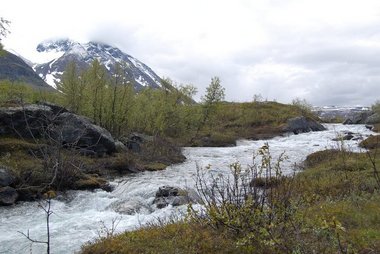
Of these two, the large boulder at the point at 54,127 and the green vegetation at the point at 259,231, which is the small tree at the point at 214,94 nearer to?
the large boulder at the point at 54,127

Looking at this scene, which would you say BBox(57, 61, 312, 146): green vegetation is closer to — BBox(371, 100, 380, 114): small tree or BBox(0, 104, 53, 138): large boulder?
BBox(0, 104, 53, 138): large boulder

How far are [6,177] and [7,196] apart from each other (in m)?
1.40

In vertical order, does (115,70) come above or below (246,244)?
above

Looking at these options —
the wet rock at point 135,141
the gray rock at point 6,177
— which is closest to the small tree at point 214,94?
the wet rock at point 135,141

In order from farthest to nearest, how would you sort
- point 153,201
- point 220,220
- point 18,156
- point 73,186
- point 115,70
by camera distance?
1. point 115,70
2. point 18,156
3. point 73,186
4. point 153,201
5. point 220,220

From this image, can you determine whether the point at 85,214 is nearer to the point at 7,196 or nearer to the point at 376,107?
the point at 7,196

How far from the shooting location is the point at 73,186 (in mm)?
19406

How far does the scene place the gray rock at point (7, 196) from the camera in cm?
1631

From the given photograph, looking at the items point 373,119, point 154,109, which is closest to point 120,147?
point 154,109

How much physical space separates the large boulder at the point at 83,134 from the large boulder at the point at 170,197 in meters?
8.50

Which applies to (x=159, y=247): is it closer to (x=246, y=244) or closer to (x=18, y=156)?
(x=246, y=244)

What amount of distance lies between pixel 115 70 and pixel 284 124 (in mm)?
32103

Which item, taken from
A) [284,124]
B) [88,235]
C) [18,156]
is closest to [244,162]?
[18,156]

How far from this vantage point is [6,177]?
17766 millimetres
